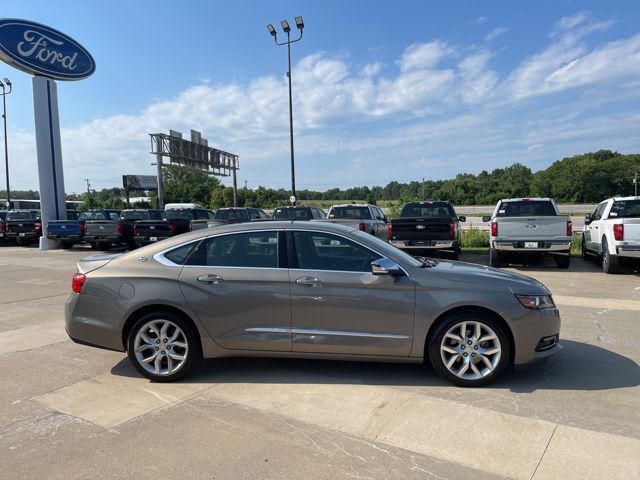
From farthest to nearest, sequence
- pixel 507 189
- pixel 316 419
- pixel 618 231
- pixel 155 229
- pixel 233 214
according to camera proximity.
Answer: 1. pixel 507 189
2. pixel 233 214
3. pixel 155 229
4. pixel 618 231
5. pixel 316 419

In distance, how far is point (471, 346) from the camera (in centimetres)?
431

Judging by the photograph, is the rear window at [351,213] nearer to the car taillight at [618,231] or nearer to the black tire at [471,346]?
the car taillight at [618,231]

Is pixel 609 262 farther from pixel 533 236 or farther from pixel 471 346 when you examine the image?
pixel 471 346

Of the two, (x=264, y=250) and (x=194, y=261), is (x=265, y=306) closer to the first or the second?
(x=264, y=250)

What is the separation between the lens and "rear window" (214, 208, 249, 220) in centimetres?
1914

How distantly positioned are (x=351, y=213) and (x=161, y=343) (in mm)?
11765

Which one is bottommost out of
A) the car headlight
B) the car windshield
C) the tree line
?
the car headlight

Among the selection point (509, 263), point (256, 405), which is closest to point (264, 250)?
point (256, 405)

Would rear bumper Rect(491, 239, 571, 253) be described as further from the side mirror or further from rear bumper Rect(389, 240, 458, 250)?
the side mirror

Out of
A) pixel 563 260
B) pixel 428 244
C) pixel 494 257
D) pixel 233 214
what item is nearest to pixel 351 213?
pixel 428 244

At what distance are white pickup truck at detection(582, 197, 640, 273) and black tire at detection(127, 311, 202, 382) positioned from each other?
987 centimetres

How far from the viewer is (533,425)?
3.58m

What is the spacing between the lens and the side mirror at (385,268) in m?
4.32

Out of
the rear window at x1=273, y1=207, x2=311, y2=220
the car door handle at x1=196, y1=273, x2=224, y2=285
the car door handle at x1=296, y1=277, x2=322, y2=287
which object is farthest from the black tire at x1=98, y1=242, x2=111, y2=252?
the car door handle at x1=296, y1=277, x2=322, y2=287
